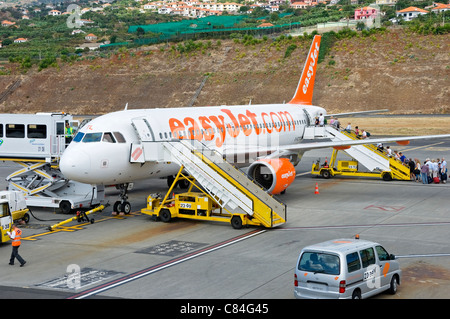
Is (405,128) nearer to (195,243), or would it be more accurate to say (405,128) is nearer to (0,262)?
(195,243)

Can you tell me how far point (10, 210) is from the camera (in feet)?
85.2

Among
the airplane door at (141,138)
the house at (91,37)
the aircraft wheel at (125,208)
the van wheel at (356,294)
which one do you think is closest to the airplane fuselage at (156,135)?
the airplane door at (141,138)

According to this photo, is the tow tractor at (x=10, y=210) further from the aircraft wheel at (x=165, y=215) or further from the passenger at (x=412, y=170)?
the passenger at (x=412, y=170)

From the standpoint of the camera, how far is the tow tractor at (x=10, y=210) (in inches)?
946

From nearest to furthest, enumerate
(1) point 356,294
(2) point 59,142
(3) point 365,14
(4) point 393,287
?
(1) point 356,294, (4) point 393,287, (2) point 59,142, (3) point 365,14

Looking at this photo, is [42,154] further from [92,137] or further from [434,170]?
[434,170]

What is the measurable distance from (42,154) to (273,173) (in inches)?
436

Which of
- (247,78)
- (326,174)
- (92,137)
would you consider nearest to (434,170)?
(326,174)

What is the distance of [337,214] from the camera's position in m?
29.7

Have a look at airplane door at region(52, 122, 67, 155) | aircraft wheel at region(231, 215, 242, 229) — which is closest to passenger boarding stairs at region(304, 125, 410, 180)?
aircraft wheel at region(231, 215, 242, 229)

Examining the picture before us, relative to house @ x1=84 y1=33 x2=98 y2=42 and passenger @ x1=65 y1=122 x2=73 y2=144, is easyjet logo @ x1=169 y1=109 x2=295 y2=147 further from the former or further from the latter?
house @ x1=84 y1=33 x2=98 y2=42

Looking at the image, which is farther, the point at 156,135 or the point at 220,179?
the point at 156,135

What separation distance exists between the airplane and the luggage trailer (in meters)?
2.45

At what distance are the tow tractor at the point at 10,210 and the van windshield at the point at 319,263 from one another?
1224cm
